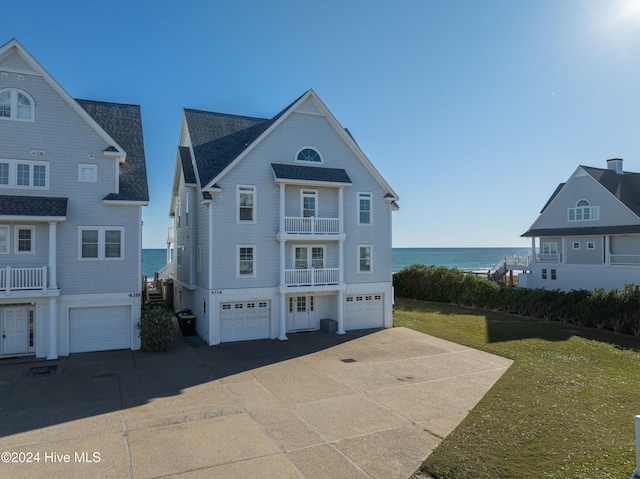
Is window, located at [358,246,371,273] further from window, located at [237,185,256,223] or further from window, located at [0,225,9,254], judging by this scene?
window, located at [0,225,9,254]

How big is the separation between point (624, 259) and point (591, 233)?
2631 millimetres

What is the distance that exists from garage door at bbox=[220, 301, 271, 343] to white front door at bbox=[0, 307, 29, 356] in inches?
297

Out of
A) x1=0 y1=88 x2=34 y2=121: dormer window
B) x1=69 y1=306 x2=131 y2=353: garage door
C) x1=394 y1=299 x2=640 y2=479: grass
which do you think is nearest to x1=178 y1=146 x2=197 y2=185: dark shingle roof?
x1=0 y1=88 x2=34 y2=121: dormer window

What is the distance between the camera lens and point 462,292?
101ft

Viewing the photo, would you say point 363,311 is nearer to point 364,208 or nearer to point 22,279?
point 364,208

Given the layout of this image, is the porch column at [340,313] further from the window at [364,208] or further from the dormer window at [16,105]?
the dormer window at [16,105]

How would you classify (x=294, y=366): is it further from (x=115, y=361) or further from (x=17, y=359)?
(x=17, y=359)

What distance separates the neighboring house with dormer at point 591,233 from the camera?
2889 cm

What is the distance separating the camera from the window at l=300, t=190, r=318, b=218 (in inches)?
814

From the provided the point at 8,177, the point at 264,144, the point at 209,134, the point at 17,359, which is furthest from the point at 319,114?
the point at 17,359

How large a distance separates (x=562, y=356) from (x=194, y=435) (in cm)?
1394

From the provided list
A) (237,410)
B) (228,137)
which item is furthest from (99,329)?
(228,137)

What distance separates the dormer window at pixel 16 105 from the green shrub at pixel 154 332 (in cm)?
910

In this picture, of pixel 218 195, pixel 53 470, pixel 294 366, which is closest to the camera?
pixel 53 470
